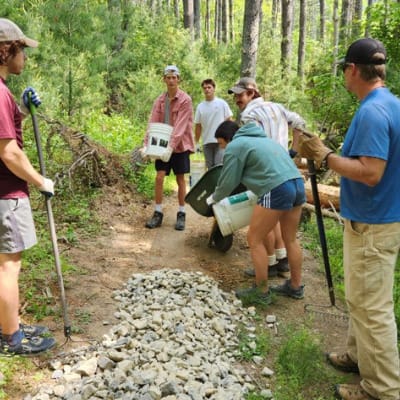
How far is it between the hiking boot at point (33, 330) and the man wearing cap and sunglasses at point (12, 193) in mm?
142

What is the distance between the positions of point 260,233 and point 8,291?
88.3 inches

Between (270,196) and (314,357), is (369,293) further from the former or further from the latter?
(270,196)

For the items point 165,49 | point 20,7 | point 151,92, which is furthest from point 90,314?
point 165,49

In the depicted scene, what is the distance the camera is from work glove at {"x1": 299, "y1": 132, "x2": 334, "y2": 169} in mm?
3016

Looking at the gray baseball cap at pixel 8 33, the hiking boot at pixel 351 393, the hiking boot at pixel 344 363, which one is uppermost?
the gray baseball cap at pixel 8 33

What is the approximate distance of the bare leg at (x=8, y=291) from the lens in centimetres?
301

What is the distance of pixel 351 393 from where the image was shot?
10.2 ft

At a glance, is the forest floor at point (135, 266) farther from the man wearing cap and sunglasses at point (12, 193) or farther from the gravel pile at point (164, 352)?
the man wearing cap and sunglasses at point (12, 193)

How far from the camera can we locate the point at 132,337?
341 centimetres

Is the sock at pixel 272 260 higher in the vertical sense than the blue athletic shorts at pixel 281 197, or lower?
lower

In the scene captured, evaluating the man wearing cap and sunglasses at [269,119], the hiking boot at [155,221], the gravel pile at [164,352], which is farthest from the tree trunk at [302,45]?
the gravel pile at [164,352]

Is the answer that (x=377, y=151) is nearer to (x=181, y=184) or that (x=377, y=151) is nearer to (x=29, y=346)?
(x=29, y=346)

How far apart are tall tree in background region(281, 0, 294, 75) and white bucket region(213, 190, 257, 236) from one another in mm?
10469

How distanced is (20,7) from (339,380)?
6.60 m
